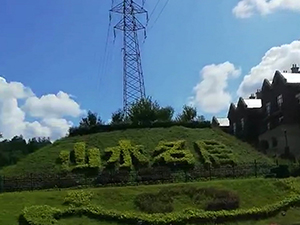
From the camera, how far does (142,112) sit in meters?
47.4

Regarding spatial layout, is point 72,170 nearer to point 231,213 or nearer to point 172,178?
point 172,178

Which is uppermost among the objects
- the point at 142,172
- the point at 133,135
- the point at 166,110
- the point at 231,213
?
the point at 166,110

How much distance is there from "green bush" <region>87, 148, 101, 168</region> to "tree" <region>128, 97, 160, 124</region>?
9031 mm

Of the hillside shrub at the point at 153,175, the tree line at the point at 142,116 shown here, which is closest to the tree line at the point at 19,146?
the tree line at the point at 142,116

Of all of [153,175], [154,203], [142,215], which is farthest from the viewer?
[153,175]

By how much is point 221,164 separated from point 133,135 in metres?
8.37

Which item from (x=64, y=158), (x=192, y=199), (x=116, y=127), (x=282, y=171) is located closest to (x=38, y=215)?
(x=192, y=199)

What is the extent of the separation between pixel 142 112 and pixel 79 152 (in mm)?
11285

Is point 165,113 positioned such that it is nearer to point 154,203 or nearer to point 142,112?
point 142,112

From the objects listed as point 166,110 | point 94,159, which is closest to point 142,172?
point 94,159

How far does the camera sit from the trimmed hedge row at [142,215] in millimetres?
22625

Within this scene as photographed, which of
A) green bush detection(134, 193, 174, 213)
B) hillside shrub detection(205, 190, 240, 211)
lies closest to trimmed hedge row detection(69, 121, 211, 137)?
green bush detection(134, 193, 174, 213)

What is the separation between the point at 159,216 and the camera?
2306 centimetres

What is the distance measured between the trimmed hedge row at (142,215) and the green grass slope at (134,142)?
11.8 m
